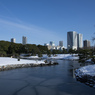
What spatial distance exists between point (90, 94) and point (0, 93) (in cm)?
478

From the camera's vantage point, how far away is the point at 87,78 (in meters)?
9.26

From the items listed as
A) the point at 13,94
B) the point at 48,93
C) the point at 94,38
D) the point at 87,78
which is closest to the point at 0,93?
the point at 13,94

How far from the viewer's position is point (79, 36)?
168 metres

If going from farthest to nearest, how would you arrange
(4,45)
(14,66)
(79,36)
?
(79,36) → (4,45) → (14,66)

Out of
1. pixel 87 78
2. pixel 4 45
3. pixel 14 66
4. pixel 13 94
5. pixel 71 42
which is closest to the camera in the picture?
pixel 13 94

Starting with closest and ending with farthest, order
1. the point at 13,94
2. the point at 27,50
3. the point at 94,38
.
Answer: the point at 13,94, the point at 94,38, the point at 27,50

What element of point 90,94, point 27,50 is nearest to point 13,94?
point 90,94

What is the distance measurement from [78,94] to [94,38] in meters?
8.00

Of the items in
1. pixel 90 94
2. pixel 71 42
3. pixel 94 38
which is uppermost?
pixel 71 42

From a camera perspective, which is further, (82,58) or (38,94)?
(82,58)

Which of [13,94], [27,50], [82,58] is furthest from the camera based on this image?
[27,50]

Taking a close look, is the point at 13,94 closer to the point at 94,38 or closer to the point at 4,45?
the point at 94,38

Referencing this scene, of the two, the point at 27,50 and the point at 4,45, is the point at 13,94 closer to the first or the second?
the point at 4,45

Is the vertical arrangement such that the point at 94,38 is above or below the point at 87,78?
above
